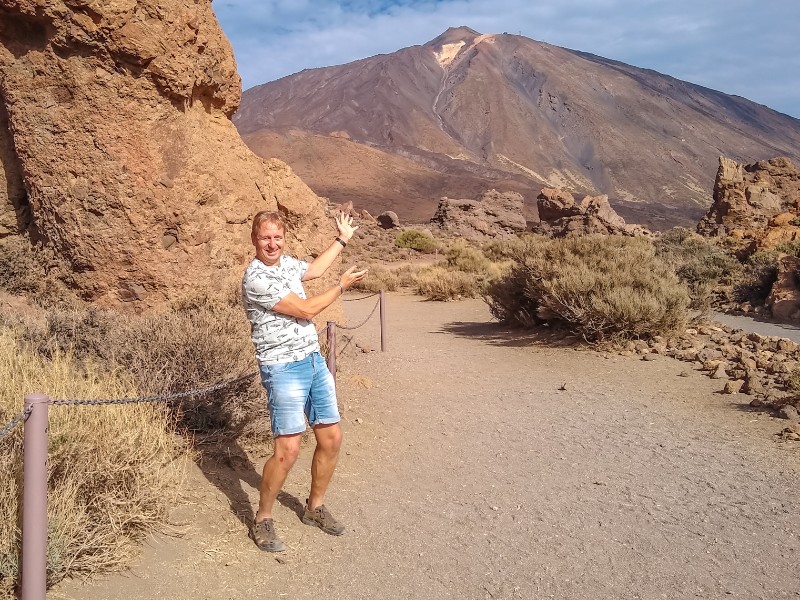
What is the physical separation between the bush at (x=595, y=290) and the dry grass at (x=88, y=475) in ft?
21.8

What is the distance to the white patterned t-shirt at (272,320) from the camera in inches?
138

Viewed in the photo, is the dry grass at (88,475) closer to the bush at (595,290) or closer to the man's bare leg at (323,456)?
the man's bare leg at (323,456)

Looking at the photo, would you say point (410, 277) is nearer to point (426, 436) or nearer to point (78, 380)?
point (426, 436)

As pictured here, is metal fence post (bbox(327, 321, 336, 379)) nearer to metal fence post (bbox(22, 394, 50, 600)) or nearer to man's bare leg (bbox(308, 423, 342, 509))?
man's bare leg (bbox(308, 423, 342, 509))

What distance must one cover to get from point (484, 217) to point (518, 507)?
34.3m

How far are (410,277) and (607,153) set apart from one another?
314ft

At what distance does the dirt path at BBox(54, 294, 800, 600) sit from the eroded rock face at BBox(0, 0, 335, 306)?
2160 millimetres

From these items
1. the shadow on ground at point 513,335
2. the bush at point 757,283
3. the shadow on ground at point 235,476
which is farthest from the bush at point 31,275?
the bush at point 757,283

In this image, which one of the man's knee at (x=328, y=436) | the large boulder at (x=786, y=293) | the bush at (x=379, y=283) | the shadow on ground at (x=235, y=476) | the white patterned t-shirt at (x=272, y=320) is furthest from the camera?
the bush at (x=379, y=283)

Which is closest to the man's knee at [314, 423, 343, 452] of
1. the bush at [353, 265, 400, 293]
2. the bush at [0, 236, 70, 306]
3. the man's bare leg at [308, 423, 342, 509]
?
the man's bare leg at [308, 423, 342, 509]

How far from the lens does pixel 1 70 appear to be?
6359mm

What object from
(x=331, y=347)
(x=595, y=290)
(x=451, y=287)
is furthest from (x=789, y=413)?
(x=451, y=287)

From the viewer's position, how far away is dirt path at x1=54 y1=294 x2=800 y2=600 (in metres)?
3.39

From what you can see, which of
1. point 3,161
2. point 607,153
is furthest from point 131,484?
point 607,153
